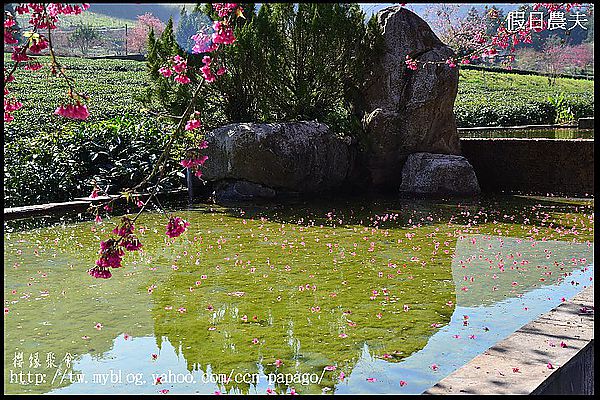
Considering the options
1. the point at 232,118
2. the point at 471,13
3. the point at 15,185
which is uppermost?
the point at 471,13

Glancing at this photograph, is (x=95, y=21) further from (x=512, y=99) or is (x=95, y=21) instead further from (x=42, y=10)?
(x=42, y=10)

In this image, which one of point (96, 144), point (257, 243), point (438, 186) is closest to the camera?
point (257, 243)

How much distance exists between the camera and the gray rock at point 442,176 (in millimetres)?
11484

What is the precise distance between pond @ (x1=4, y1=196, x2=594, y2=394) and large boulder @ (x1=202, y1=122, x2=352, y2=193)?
1.41 metres

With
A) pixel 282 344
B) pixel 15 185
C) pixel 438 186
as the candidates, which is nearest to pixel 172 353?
pixel 282 344

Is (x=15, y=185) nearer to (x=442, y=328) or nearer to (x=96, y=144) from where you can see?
(x=96, y=144)

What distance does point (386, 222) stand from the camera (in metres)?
9.09

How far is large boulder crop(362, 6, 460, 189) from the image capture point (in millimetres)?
11836

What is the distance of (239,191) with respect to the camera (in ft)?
35.9

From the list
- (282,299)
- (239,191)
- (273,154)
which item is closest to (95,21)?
(239,191)

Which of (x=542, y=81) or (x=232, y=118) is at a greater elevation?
(x=542, y=81)

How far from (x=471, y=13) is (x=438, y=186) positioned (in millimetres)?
33167

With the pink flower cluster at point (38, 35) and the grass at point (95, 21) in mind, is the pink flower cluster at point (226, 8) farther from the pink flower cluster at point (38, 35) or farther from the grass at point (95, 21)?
the grass at point (95, 21)
